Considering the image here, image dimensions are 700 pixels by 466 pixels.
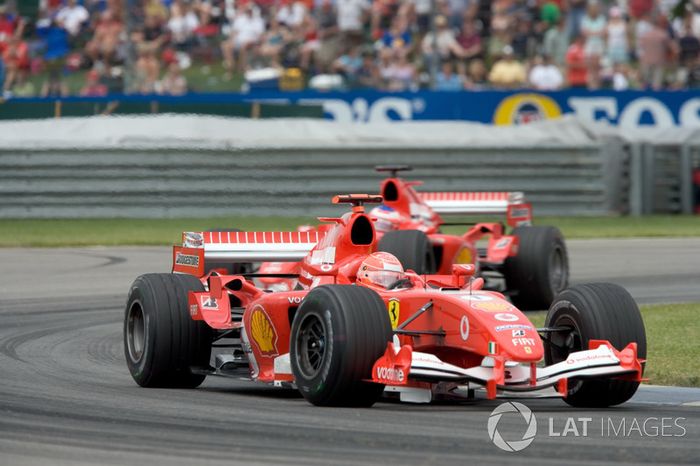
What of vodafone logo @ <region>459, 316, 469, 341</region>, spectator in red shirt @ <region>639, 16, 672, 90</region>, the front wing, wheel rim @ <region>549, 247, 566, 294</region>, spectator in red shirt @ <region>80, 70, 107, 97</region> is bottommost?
wheel rim @ <region>549, 247, 566, 294</region>

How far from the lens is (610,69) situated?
28.0 metres

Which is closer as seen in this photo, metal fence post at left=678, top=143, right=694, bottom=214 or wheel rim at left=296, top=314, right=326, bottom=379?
wheel rim at left=296, top=314, right=326, bottom=379

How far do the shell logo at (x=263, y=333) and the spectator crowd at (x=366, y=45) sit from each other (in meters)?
17.9

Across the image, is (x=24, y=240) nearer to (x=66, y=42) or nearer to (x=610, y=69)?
(x=66, y=42)

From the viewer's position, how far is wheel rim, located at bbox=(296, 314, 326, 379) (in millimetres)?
8570

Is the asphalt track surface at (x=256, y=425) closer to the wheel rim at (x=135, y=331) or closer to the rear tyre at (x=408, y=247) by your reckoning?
the wheel rim at (x=135, y=331)

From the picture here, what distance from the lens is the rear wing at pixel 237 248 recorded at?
35.6 ft

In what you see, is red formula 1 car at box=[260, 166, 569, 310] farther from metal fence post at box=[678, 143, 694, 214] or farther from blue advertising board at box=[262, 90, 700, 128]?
blue advertising board at box=[262, 90, 700, 128]

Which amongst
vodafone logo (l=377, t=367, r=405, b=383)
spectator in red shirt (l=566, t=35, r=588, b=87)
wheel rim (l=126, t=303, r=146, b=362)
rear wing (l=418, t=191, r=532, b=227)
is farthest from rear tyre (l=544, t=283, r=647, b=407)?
spectator in red shirt (l=566, t=35, r=588, b=87)

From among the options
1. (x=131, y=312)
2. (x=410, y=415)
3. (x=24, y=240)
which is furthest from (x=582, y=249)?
(x=410, y=415)

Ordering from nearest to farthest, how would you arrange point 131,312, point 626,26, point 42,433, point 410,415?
point 42,433 → point 410,415 → point 131,312 → point 626,26

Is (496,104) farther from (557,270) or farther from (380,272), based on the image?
(380,272)

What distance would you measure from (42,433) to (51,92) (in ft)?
69.7

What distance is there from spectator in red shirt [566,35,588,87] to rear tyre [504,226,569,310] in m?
12.9
